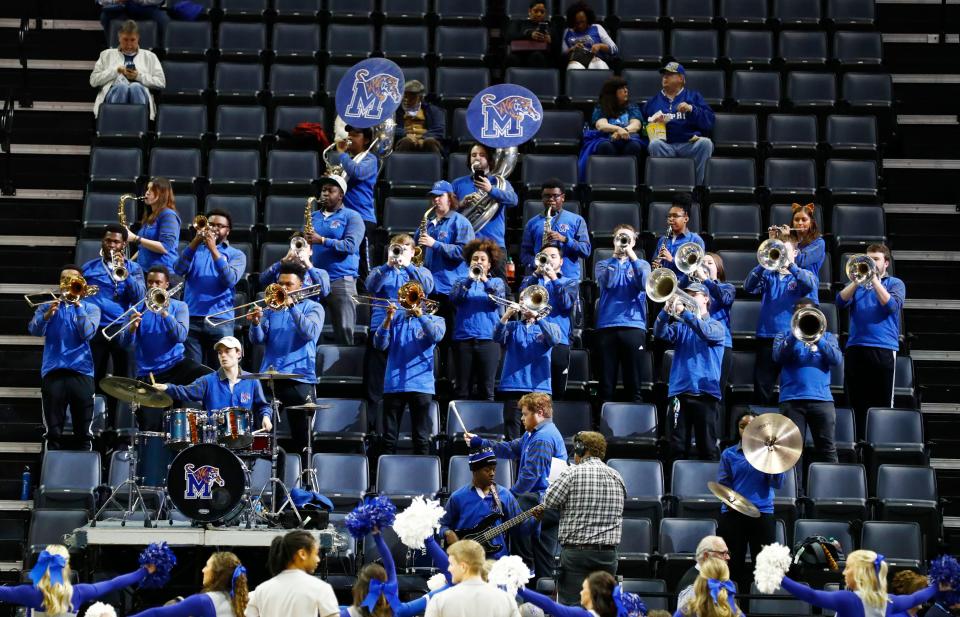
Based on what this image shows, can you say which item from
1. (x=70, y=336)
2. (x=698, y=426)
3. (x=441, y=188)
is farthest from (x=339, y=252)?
(x=698, y=426)

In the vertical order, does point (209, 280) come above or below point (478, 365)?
above

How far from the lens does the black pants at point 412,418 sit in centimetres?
1109

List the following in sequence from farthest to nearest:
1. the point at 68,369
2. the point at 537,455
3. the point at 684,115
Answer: the point at 684,115 → the point at 68,369 → the point at 537,455

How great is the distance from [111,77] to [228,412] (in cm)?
557

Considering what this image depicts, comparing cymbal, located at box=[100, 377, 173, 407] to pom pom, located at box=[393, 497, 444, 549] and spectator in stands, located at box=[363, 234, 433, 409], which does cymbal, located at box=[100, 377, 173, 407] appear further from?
pom pom, located at box=[393, 497, 444, 549]

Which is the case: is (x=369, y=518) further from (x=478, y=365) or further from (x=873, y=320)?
(x=873, y=320)

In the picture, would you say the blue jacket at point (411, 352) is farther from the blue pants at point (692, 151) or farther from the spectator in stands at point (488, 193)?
the blue pants at point (692, 151)

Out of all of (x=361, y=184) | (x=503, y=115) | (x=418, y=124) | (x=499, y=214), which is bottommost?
(x=499, y=214)

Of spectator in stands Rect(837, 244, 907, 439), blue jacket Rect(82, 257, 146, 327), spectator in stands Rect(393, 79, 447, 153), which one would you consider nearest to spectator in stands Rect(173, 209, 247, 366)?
blue jacket Rect(82, 257, 146, 327)

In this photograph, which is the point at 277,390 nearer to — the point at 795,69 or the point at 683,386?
the point at 683,386

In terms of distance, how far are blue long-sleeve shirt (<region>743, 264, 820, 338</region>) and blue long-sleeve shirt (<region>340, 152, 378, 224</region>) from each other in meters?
3.13

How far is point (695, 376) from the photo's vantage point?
1111 centimetres

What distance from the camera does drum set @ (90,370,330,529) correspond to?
361 inches

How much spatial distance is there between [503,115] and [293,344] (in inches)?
122
